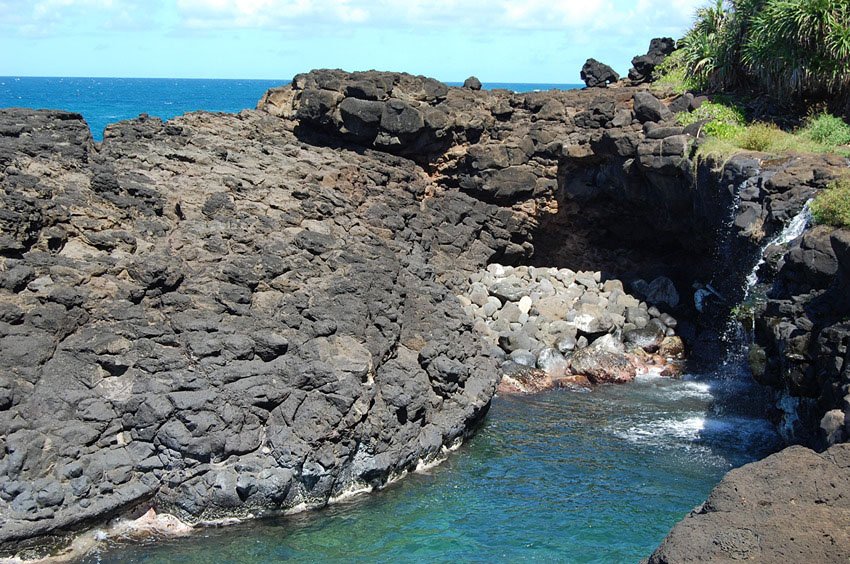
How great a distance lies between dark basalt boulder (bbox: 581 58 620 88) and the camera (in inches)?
1340

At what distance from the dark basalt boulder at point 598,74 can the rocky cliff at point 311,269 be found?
3.41 m

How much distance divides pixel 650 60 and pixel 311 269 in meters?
18.7

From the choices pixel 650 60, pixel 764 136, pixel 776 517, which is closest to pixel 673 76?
pixel 650 60

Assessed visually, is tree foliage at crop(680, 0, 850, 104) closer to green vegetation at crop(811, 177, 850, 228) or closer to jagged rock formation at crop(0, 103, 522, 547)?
green vegetation at crop(811, 177, 850, 228)

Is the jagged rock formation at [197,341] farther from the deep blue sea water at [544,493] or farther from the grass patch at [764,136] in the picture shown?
the grass patch at [764,136]

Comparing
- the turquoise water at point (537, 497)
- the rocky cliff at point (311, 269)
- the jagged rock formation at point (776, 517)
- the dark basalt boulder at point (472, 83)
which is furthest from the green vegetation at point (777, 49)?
the jagged rock formation at point (776, 517)

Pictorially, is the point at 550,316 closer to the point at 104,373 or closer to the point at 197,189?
the point at 197,189

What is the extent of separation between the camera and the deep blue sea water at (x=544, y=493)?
50.3 feet

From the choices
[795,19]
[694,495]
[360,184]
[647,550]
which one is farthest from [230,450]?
[795,19]

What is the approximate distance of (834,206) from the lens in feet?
60.5

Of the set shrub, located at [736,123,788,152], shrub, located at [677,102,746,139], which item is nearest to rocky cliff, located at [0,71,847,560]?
shrub, located at [677,102,746,139]

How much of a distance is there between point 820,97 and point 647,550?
18572 mm

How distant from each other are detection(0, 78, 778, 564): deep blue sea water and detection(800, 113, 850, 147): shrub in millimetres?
7179

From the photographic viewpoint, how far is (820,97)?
27.9 meters
